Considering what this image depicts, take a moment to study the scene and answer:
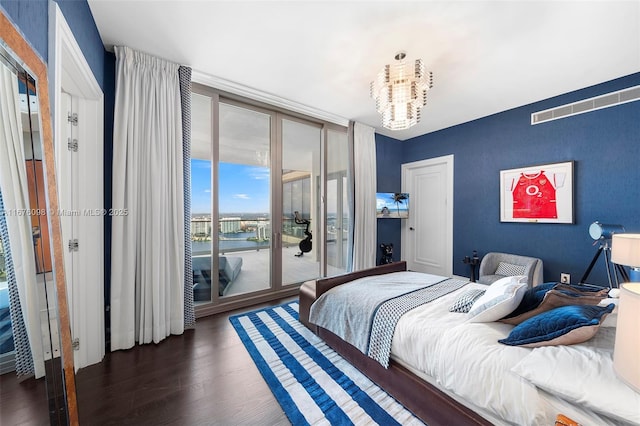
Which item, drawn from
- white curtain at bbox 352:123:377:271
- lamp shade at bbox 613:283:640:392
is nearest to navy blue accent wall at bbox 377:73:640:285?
white curtain at bbox 352:123:377:271

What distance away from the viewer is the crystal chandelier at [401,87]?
2180 mm

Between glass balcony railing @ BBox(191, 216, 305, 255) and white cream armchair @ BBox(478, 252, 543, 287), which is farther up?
glass balcony railing @ BBox(191, 216, 305, 255)

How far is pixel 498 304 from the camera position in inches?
56.3

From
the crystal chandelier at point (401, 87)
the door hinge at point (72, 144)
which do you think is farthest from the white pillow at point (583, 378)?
the door hinge at point (72, 144)

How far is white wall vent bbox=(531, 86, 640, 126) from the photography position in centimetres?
260

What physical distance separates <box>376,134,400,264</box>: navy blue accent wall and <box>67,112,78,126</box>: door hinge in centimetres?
421

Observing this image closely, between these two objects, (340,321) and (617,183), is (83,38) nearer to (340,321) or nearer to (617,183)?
(340,321)

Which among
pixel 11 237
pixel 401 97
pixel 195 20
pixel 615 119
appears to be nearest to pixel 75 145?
pixel 195 20

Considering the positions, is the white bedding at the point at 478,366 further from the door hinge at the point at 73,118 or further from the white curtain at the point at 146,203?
the door hinge at the point at 73,118

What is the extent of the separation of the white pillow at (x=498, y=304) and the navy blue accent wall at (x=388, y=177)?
3182 millimetres

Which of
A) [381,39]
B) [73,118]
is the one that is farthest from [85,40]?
[381,39]

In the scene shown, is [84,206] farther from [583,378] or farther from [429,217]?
[429,217]

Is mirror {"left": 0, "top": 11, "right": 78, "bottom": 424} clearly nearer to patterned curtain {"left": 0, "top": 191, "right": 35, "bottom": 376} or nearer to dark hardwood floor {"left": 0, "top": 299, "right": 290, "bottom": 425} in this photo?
patterned curtain {"left": 0, "top": 191, "right": 35, "bottom": 376}

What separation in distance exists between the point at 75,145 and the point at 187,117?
95cm
